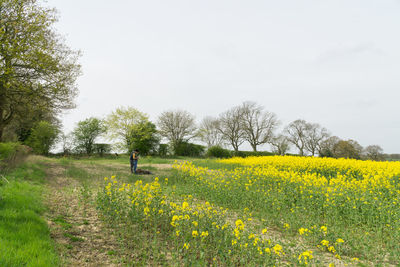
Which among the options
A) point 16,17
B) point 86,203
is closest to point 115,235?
point 86,203

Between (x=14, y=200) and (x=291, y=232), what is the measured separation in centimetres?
751

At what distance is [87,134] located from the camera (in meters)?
31.7

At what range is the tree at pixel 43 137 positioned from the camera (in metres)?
25.5

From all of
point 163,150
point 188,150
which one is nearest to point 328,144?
point 188,150

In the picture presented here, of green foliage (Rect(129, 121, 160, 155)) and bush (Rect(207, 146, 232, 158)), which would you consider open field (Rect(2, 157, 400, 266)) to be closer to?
bush (Rect(207, 146, 232, 158))

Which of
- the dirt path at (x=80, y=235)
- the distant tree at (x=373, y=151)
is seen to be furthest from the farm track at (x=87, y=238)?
the distant tree at (x=373, y=151)

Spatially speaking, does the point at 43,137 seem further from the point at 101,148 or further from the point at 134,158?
the point at 134,158

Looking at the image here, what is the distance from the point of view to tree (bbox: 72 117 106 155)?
3147 cm

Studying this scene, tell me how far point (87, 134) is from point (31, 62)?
19.7 meters

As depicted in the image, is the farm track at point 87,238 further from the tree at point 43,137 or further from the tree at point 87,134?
the tree at point 87,134

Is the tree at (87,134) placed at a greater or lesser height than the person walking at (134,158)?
greater

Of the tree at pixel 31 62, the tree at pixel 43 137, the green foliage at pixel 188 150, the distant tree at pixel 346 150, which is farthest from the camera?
the distant tree at pixel 346 150

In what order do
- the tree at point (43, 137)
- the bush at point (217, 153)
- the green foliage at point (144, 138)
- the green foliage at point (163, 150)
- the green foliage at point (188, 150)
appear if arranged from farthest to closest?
the green foliage at point (188, 150), the green foliage at point (163, 150), the green foliage at point (144, 138), the bush at point (217, 153), the tree at point (43, 137)

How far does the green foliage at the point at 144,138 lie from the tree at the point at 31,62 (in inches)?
670
